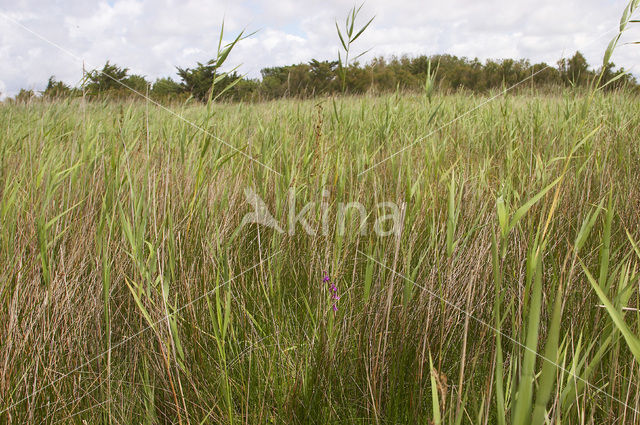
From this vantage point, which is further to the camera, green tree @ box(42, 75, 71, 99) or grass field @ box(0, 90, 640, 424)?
green tree @ box(42, 75, 71, 99)

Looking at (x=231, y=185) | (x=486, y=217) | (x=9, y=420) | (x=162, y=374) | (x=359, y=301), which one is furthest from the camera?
(x=231, y=185)

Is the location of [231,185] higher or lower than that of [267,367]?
higher

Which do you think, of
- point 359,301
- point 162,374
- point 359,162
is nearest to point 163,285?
point 162,374

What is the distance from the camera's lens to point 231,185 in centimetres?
173

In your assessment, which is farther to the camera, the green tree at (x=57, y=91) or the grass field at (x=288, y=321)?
the green tree at (x=57, y=91)

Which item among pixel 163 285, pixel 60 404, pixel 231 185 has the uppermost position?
pixel 231 185

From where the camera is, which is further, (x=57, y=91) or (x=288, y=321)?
(x=57, y=91)

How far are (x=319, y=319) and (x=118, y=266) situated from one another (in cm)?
68

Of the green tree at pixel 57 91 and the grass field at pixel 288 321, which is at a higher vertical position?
the green tree at pixel 57 91

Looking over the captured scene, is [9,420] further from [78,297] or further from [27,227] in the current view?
[27,227]

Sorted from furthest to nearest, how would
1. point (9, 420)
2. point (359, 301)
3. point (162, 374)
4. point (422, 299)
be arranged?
1. point (359, 301)
2. point (422, 299)
3. point (162, 374)
4. point (9, 420)

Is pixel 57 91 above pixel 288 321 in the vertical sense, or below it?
above

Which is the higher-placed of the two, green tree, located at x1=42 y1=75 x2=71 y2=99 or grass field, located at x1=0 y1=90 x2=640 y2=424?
green tree, located at x1=42 y1=75 x2=71 y2=99

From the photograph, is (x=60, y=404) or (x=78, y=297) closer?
(x=60, y=404)
